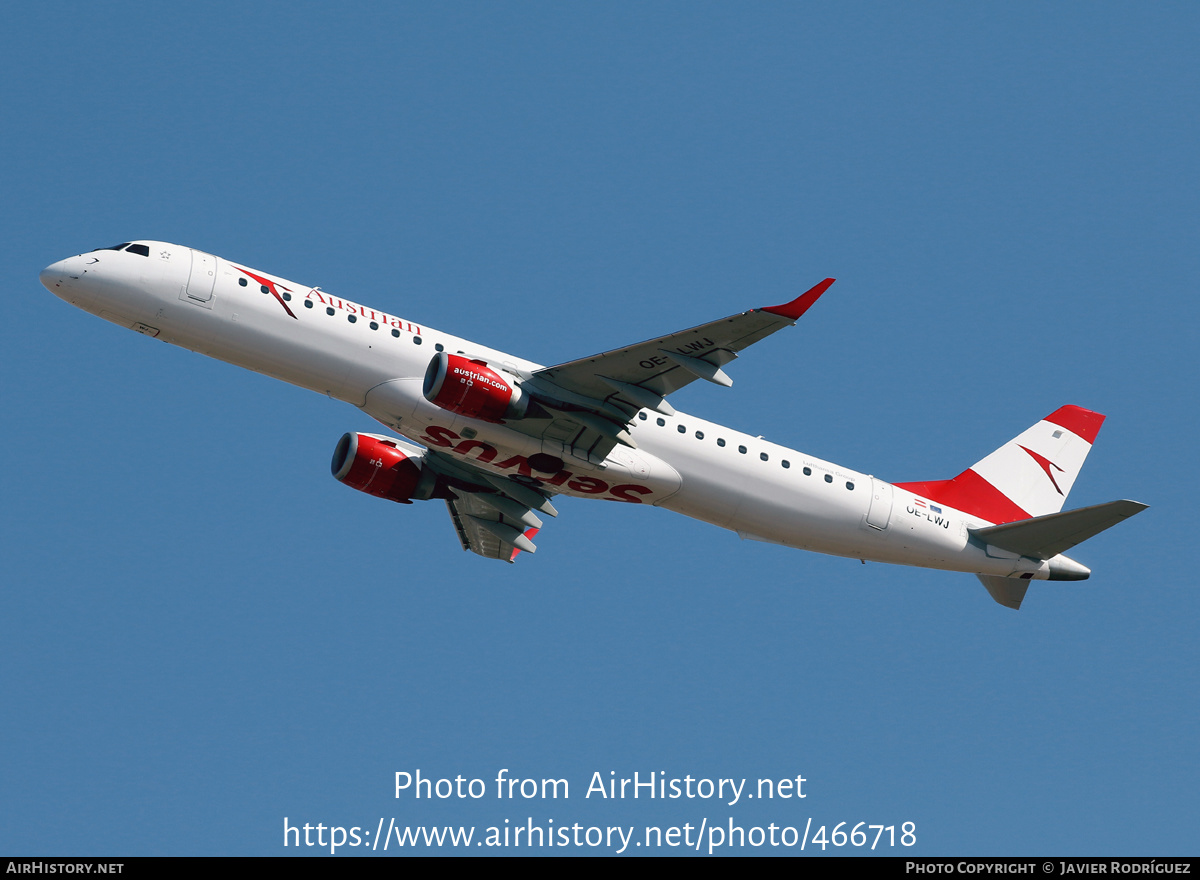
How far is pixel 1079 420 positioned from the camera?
1825 inches

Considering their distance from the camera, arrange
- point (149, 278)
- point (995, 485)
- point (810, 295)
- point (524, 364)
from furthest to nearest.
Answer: point (995, 485) < point (524, 364) < point (149, 278) < point (810, 295)

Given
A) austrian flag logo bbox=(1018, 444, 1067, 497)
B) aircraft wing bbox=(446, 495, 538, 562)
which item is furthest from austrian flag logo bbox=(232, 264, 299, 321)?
austrian flag logo bbox=(1018, 444, 1067, 497)

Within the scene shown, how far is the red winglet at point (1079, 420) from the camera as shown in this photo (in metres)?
46.2

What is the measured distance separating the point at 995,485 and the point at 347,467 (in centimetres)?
2195

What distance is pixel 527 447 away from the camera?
37.2 metres

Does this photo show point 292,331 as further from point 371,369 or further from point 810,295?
point 810,295

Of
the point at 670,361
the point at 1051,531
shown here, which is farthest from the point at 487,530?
the point at 1051,531

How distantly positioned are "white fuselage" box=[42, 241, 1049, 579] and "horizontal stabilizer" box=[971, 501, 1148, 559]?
0.53 metres

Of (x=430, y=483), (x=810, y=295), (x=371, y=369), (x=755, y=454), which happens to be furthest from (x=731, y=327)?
(x=430, y=483)

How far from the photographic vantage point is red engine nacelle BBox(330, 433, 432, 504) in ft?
135

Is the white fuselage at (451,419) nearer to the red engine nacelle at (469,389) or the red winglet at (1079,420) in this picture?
the red engine nacelle at (469,389)

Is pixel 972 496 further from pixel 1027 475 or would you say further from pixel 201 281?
pixel 201 281

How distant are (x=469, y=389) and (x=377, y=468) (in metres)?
7.48
